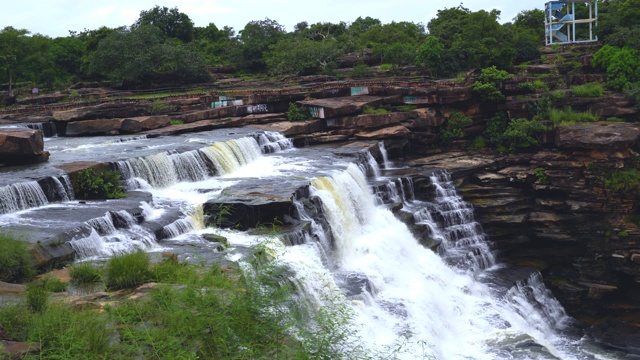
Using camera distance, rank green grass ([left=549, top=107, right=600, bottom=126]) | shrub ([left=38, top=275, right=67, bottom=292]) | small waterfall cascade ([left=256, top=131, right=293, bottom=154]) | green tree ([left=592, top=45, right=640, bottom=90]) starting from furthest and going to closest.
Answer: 1. green tree ([left=592, top=45, right=640, bottom=90])
2. green grass ([left=549, top=107, right=600, bottom=126])
3. small waterfall cascade ([left=256, top=131, right=293, bottom=154])
4. shrub ([left=38, top=275, right=67, bottom=292])

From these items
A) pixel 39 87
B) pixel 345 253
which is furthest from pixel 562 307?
pixel 39 87

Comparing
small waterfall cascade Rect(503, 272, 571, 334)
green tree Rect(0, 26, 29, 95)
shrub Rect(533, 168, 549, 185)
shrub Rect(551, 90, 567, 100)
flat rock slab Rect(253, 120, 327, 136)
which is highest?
green tree Rect(0, 26, 29, 95)

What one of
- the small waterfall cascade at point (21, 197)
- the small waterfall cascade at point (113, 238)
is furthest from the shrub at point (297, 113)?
the small waterfall cascade at point (113, 238)

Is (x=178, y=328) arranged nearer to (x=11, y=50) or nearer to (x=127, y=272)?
(x=127, y=272)

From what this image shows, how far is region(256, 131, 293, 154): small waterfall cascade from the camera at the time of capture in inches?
1034

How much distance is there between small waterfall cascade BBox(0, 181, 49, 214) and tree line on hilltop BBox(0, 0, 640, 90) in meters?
22.3

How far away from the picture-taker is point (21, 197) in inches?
687

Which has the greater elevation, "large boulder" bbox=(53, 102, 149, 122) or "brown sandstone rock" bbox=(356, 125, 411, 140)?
"large boulder" bbox=(53, 102, 149, 122)

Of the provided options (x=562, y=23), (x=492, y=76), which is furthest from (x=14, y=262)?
(x=562, y=23)

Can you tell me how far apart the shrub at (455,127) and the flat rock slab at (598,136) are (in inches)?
192

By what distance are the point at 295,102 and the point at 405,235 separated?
40.3ft

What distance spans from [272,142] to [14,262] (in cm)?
1471

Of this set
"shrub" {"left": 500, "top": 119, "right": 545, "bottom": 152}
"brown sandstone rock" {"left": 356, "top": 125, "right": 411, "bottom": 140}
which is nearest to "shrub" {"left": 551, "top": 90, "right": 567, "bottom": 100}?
"shrub" {"left": 500, "top": 119, "right": 545, "bottom": 152}

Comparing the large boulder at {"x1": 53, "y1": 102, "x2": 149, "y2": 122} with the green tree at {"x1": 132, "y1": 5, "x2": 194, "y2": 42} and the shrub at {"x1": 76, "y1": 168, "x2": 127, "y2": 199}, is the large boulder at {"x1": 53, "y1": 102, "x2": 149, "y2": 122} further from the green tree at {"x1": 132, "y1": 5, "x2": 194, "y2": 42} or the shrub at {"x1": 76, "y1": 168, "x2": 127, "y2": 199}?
the green tree at {"x1": 132, "y1": 5, "x2": 194, "y2": 42}
